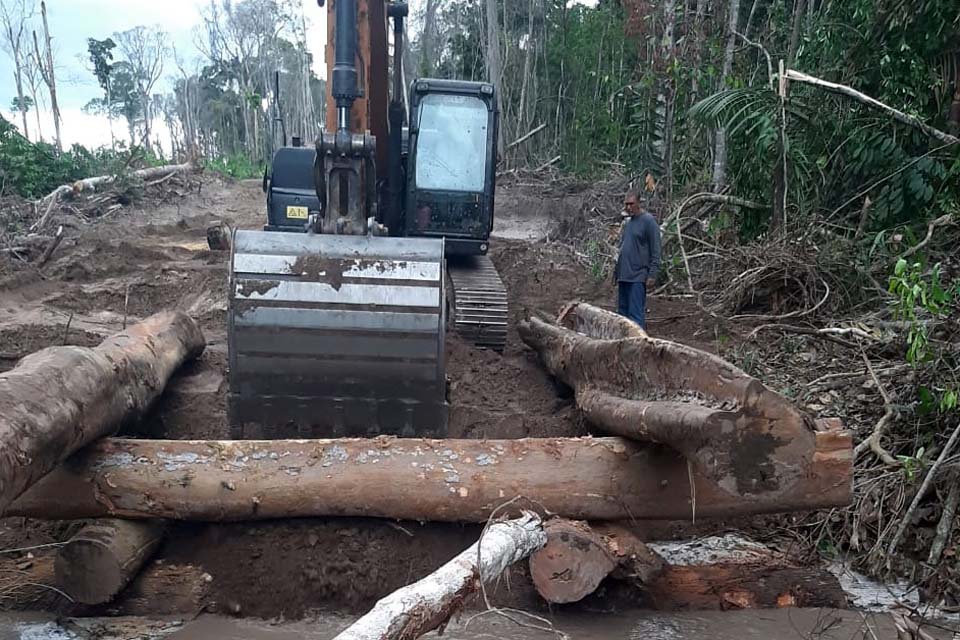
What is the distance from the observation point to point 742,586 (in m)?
→ 4.04

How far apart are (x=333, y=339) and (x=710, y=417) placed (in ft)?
7.02

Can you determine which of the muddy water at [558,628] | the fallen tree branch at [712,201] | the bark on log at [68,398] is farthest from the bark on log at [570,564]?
the fallen tree branch at [712,201]

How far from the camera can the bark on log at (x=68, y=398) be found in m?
3.32

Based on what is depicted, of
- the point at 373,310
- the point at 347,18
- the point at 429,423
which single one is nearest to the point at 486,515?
the point at 429,423

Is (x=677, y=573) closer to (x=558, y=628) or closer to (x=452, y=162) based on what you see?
(x=558, y=628)

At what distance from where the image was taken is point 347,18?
5.25 meters

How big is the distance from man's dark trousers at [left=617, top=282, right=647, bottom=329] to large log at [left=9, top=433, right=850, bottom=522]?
144 inches

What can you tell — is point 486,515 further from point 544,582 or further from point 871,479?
point 871,479

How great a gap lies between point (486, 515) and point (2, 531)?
8.31ft

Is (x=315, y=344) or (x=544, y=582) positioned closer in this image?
(x=544, y=582)

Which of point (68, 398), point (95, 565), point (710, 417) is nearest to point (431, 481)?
point (710, 417)

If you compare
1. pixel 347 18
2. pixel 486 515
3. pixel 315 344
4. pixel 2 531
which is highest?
pixel 347 18

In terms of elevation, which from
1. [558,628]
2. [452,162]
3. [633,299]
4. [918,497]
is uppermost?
[452,162]

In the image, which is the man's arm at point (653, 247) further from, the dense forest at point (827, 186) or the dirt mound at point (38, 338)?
the dirt mound at point (38, 338)
